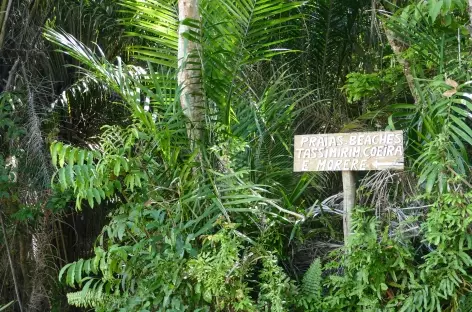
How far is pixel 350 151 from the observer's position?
14.0ft

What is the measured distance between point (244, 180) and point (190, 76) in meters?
0.75

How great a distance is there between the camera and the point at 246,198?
4.29 metres

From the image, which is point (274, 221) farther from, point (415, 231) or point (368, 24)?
point (368, 24)

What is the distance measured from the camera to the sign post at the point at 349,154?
13.6 feet

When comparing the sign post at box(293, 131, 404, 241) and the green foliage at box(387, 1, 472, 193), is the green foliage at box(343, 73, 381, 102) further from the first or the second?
the sign post at box(293, 131, 404, 241)

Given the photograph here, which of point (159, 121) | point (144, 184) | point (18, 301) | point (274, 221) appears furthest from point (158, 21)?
point (18, 301)

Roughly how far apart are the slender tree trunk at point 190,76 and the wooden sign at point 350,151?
654mm

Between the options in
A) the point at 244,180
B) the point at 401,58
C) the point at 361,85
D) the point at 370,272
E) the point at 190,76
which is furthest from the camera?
the point at 361,85

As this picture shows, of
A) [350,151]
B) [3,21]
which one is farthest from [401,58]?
[3,21]

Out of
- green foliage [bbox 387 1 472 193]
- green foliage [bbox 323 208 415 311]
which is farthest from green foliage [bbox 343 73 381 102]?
green foliage [bbox 323 208 415 311]

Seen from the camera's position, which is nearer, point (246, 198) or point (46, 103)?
point (246, 198)

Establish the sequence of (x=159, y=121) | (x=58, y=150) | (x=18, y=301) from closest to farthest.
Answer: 1. (x=58, y=150)
2. (x=159, y=121)
3. (x=18, y=301)

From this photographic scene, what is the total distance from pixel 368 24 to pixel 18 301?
3.57 m

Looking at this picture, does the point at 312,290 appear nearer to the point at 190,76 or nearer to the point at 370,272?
the point at 370,272
